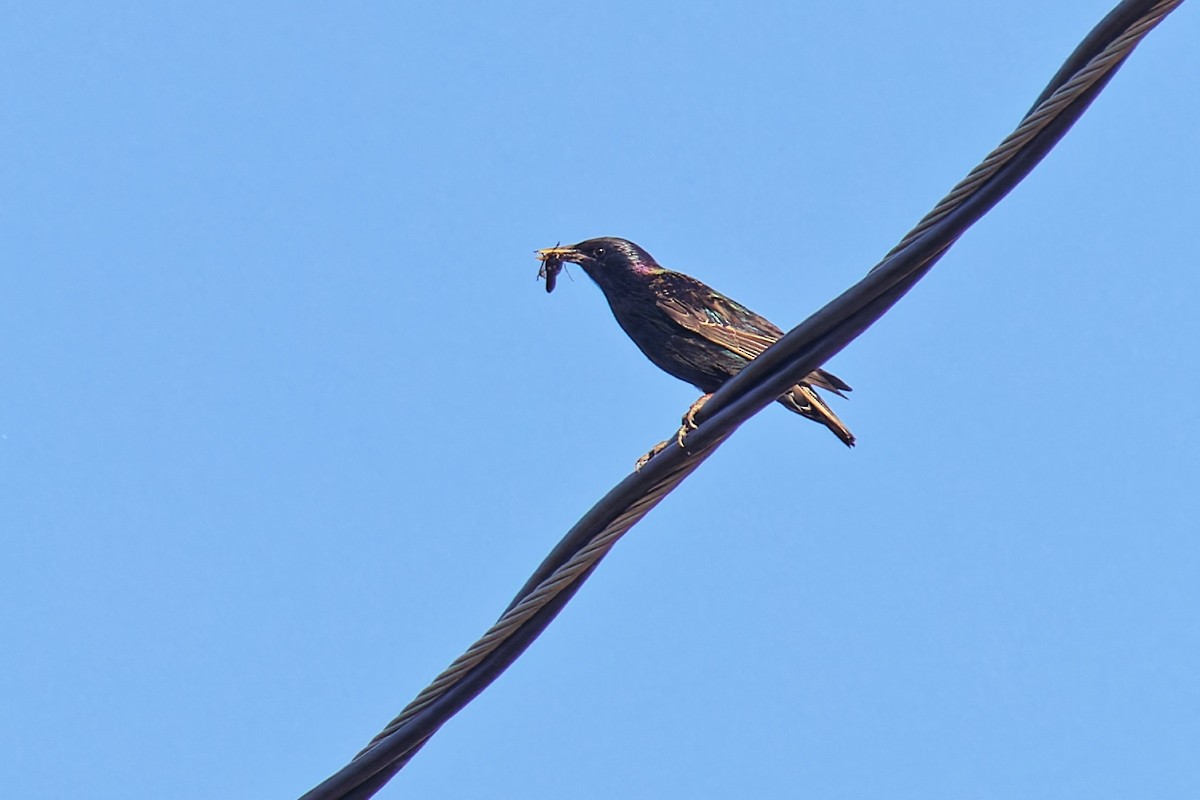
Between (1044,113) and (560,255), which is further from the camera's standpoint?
(560,255)

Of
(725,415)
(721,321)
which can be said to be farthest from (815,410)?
(725,415)

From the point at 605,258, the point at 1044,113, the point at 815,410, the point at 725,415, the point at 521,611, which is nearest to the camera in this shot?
the point at 1044,113

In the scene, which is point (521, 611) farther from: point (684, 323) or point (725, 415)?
point (684, 323)

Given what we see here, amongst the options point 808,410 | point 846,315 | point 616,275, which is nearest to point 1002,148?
point 846,315

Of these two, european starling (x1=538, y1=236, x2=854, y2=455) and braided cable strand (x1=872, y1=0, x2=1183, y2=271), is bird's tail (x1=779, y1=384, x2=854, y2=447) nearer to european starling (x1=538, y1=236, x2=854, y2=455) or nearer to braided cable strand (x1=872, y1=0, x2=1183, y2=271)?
european starling (x1=538, y1=236, x2=854, y2=455)

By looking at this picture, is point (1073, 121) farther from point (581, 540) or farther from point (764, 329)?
point (764, 329)

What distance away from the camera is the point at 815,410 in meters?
7.11

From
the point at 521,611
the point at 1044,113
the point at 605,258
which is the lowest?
the point at 521,611

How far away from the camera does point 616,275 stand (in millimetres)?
7582

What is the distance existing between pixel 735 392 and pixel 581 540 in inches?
19.1

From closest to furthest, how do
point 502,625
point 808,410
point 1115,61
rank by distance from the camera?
point 1115,61 → point 502,625 → point 808,410

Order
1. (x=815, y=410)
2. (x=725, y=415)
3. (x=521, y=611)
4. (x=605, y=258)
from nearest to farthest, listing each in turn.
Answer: (x=521, y=611) < (x=725, y=415) < (x=815, y=410) < (x=605, y=258)

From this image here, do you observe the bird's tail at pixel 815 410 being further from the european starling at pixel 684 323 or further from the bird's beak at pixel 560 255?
the bird's beak at pixel 560 255

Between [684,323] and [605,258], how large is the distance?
64 centimetres
